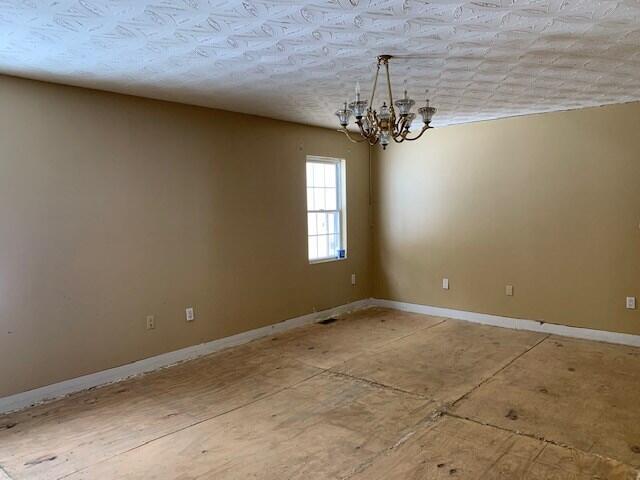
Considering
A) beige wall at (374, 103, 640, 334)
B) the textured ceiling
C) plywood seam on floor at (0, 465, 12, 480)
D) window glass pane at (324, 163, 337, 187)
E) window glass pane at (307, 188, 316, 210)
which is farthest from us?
window glass pane at (324, 163, 337, 187)

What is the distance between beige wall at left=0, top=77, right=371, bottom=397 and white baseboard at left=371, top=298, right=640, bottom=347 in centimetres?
144

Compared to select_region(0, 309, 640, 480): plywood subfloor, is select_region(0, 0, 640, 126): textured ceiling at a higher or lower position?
higher

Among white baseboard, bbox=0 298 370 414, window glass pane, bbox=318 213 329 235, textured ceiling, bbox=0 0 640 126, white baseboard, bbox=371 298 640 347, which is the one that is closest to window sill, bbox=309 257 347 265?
window glass pane, bbox=318 213 329 235

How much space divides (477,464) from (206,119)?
11.6 ft

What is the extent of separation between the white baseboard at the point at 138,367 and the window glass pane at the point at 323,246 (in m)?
0.71

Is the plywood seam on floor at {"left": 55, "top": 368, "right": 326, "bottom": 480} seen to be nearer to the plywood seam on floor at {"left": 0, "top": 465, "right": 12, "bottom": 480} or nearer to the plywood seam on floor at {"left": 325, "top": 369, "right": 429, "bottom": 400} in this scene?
the plywood seam on floor at {"left": 325, "top": 369, "right": 429, "bottom": 400}

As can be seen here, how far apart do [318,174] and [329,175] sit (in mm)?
A: 205

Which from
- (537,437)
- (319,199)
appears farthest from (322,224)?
(537,437)

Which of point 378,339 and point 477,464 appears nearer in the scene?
point 477,464

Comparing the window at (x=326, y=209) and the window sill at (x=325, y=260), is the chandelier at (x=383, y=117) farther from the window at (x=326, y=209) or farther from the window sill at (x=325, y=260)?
the window sill at (x=325, y=260)

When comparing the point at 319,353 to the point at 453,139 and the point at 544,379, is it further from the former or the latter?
the point at 453,139

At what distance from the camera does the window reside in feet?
18.6

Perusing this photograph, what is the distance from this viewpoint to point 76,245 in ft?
11.7

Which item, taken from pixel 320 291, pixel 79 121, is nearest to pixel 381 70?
pixel 79 121
